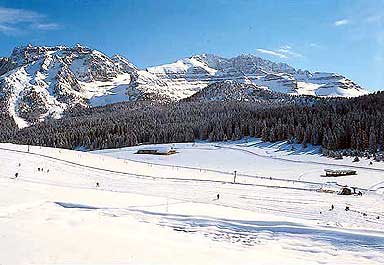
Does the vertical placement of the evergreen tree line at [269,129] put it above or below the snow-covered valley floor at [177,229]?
above

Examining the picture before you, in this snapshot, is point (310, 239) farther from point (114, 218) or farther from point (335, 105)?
point (335, 105)

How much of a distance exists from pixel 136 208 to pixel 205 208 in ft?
10.3

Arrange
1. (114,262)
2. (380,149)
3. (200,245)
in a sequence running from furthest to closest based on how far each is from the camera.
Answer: (380,149), (200,245), (114,262)

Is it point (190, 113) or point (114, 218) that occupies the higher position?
point (190, 113)

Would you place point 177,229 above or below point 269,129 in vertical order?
below

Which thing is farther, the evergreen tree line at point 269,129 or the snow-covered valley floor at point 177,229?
the evergreen tree line at point 269,129

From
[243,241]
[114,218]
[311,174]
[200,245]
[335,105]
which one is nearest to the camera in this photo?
[200,245]

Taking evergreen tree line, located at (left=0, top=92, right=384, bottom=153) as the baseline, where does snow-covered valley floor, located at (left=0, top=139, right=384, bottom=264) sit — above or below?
below

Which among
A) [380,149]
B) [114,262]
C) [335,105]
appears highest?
[335,105]

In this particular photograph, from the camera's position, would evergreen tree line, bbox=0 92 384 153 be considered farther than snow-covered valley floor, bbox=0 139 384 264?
Yes

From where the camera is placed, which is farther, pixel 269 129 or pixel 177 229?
pixel 269 129

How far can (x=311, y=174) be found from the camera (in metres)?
59.5

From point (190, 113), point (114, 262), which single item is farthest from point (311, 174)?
point (190, 113)

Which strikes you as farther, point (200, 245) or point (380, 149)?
point (380, 149)
